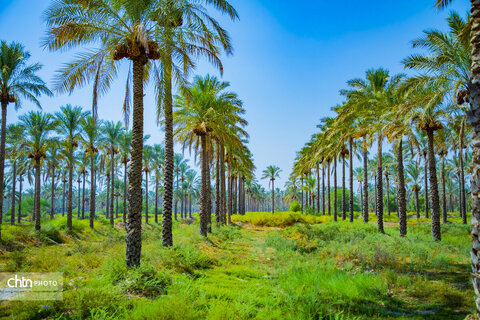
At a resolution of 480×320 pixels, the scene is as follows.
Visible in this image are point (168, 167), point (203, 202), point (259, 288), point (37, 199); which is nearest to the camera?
point (259, 288)

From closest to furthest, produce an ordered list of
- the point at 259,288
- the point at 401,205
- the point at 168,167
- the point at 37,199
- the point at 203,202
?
the point at 259,288
the point at 168,167
the point at 203,202
the point at 401,205
the point at 37,199

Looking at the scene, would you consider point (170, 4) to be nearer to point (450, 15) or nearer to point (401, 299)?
point (401, 299)

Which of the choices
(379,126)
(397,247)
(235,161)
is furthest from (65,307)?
(235,161)

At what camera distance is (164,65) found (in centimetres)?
1167

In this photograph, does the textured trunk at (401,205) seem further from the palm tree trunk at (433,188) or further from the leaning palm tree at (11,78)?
the leaning palm tree at (11,78)

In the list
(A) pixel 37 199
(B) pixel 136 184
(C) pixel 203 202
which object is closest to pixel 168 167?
(B) pixel 136 184

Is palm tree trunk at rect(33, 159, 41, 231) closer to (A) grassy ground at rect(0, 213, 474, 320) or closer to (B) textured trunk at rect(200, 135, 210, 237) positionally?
(B) textured trunk at rect(200, 135, 210, 237)

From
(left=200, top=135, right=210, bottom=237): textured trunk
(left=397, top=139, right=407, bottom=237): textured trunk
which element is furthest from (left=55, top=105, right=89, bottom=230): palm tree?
(left=397, top=139, right=407, bottom=237): textured trunk

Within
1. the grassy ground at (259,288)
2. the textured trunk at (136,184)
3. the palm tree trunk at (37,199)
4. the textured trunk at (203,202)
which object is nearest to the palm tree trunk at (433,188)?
the grassy ground at (259,288)

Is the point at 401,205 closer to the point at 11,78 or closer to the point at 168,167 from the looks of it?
the point at 168,167

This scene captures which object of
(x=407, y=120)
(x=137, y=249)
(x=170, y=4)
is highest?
(x=170, y=4)

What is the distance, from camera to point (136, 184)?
364 inches

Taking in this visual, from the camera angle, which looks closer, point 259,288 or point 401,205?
point 259,288

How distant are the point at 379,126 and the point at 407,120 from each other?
2675 millimetres
